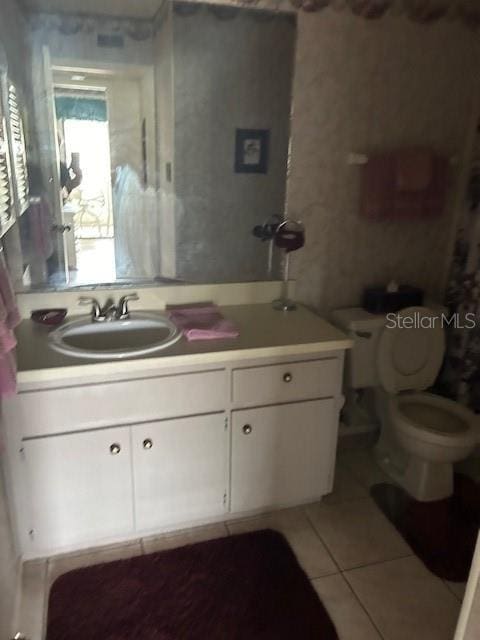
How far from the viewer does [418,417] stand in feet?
7.54

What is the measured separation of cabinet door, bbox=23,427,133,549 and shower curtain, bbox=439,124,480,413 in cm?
165

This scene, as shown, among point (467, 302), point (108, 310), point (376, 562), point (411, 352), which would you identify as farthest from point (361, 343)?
point (108, 310)

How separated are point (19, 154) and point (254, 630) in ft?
5.72

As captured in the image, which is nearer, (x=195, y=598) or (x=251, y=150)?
(x=195, y=598)

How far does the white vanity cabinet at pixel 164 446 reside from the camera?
1674 mm

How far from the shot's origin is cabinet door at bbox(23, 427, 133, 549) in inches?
66.8

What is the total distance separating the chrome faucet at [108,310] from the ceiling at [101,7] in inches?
39.4

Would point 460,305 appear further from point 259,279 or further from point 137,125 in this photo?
point 137,125

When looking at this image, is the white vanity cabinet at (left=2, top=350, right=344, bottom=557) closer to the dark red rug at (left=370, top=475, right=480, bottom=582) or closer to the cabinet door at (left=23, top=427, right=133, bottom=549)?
the cabinet door at (left=23, top=427, right=133, bottom=549)

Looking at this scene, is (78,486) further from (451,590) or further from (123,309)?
(451,590)

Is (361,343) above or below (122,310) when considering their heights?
below

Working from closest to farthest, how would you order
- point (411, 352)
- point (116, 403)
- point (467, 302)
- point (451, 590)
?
point (116, 403) < point (451, 590) < point (411, 352) < point (467, 302)

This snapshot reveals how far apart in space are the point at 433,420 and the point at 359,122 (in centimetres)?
134

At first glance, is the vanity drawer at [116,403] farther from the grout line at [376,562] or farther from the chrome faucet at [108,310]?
the grout line at [376,562]
